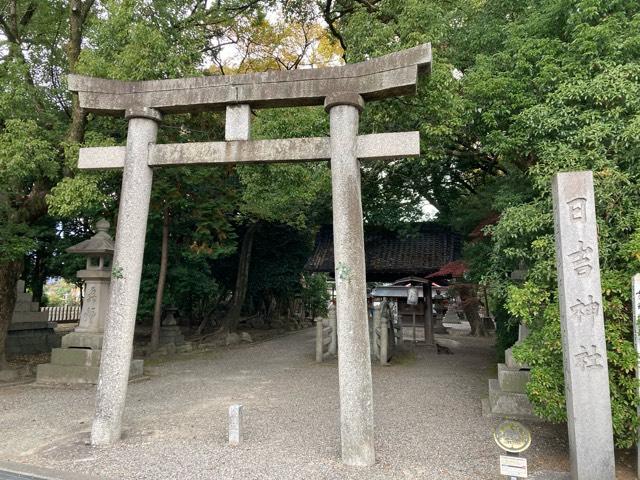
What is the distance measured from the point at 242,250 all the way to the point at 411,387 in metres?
10.9

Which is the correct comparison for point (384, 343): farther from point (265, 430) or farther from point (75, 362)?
point (75, 362)

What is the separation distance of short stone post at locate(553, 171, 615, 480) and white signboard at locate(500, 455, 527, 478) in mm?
648

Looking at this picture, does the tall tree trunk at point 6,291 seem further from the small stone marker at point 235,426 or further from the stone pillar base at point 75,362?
the small stone marker at point 235,426

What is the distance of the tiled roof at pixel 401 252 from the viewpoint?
14.5 metres

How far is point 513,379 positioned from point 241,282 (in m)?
13.2

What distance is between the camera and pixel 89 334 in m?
9.40

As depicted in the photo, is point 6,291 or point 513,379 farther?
point 6,291

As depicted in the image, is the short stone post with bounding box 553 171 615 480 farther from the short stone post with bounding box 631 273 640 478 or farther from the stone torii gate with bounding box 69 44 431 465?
the stone torii gate with bounding box 69 44 431 465

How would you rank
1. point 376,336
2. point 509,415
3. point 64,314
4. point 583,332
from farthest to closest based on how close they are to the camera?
1. point 64,314
2. point 376,336
3. point 509,415
4. point 583,332

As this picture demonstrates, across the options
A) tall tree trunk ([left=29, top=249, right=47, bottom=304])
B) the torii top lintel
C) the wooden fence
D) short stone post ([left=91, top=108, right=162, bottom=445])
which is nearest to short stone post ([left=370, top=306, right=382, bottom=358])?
short stone post ([left=91, top=108, right=162, bottom=445])

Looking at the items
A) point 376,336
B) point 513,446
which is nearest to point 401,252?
point 376,336

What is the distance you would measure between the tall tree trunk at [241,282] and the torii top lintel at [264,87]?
39.8ft

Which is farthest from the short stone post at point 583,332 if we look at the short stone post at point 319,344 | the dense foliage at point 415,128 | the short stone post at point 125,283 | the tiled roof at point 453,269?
the short stone post at point 319,344

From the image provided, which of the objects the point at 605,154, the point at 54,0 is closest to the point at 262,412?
the point at 605,154
